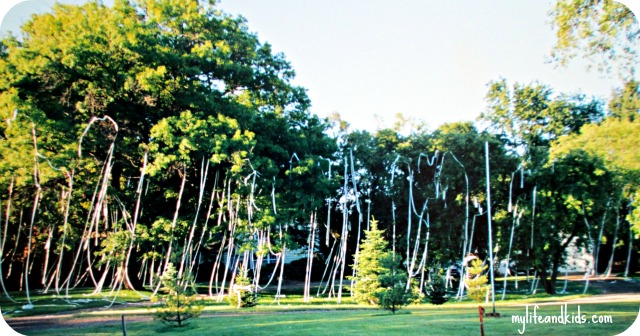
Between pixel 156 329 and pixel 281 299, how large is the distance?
4.31 metres

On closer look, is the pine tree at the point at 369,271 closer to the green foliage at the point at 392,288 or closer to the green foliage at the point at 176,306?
the green foliage at the point at 392,288

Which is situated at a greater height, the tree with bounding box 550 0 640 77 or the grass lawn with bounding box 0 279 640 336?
the tree with bounding box 550 0 640 77

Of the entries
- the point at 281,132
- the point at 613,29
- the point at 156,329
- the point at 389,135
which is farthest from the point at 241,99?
the point at 613,29

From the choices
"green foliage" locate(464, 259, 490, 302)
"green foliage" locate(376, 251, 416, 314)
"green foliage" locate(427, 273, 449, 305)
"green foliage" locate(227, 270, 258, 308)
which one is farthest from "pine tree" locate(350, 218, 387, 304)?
"green foliage" locate(227, 270, 258, 308)

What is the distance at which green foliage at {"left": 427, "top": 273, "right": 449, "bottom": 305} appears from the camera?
9.62 metres

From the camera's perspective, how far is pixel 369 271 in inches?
370

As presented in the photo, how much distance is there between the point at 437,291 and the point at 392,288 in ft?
6.00

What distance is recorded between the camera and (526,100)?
8.55 metres

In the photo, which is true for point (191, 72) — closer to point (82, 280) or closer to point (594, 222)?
point (82, 280)

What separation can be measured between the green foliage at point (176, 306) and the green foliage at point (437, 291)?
4.87 m

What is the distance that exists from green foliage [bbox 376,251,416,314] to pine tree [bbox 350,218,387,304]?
226 mm

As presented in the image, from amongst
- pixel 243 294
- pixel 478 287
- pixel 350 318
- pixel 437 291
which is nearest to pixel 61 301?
pixel 243 294

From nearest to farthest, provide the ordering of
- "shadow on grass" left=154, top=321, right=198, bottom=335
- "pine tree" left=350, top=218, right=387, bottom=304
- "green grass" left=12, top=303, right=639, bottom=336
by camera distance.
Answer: "green grass" left=12, top=303, right=639, bottom=336 < "shadow on grass" left=154, top=321, right=198, bottom=335 < "pine tree" left=350, top=218, right=387, bottom=304

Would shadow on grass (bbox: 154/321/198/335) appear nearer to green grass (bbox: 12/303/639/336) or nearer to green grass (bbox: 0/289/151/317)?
green grass (bbox: 12/303/639/336)
